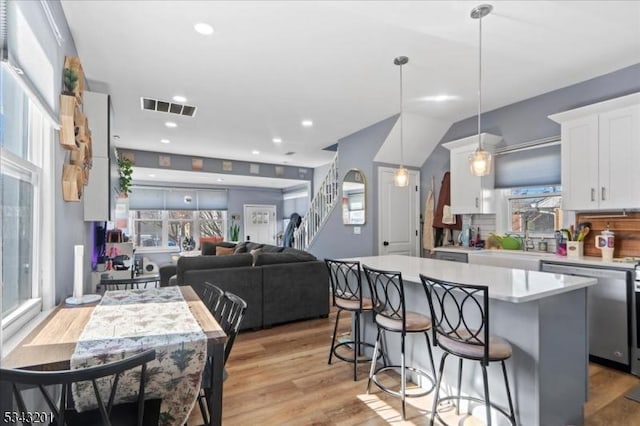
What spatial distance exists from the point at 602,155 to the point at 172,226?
923cm

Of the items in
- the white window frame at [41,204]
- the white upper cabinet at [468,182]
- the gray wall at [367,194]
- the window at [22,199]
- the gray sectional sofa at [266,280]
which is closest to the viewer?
the window at [22,199]

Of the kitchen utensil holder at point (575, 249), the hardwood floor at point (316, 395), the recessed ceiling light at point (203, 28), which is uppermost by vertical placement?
the recessed ceiling light at point (203, 28)

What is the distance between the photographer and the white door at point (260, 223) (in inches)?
402

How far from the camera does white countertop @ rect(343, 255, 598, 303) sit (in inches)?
72.6

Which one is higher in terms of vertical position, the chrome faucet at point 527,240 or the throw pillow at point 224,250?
the chrome faucet at point 527,240

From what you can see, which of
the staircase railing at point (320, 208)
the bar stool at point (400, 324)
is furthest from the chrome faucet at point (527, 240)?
the staircase railing at point (320, 208)

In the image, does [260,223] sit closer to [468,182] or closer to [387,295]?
[468,182]

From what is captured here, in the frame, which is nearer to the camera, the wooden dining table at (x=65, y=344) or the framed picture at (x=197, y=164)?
the wooden dining table at (x=65, y=344)

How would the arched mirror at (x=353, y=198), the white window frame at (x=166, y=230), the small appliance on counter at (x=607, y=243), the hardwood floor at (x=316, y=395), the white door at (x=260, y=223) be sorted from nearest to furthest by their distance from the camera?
1. the hardwood floor at (x=316, y=395)
2. the small appliance on counter at (x=607, y=243)
3. the arched mirror at (x=353, y=198)
4. the white window frame at (x=166, y=230)
5. the white door at (x=260, y=223)

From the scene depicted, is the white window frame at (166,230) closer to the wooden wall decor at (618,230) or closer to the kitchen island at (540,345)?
the kitchen island at (540,345)

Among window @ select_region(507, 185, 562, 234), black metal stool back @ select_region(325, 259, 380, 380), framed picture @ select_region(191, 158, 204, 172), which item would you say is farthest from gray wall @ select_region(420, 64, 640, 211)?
framed picture @ select_region(191, 158, 204, 172)

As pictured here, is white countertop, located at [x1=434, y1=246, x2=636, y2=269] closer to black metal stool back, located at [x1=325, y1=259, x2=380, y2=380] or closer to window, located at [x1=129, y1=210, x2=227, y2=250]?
black metal stool back, located at [x1=325, y1=259, x2=380, y2=380]

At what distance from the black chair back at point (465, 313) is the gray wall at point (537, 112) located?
113 inches

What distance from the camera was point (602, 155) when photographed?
3.28 metres
